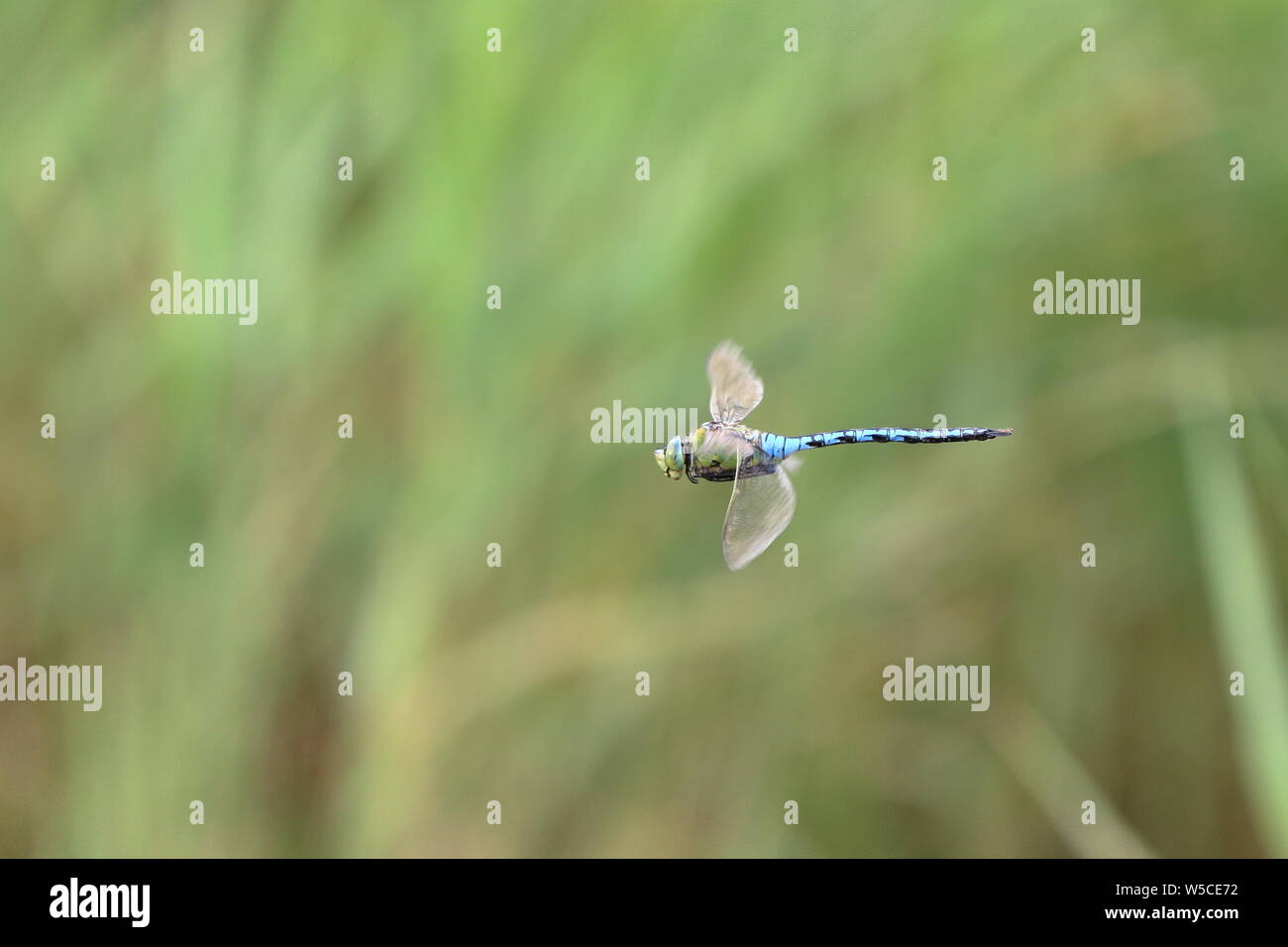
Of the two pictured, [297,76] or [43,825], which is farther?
[43,825]

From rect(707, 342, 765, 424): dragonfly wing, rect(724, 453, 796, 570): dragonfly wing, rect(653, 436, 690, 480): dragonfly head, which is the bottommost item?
rect(724, 453, 796, 570): dragonfly wing

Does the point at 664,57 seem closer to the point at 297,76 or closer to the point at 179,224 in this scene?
the point at 297,76

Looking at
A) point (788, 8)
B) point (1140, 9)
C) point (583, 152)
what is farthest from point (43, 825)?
point (1140, 9)

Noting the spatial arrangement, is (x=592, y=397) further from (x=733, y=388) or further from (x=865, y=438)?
(x=865, y=438)

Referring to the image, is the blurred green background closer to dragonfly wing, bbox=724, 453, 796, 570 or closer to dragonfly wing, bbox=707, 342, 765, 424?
dragonfly wing, bbox=707, 342, 765, 424

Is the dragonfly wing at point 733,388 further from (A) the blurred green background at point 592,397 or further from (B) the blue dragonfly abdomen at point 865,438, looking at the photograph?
(A) the blurred green background at point 592,397

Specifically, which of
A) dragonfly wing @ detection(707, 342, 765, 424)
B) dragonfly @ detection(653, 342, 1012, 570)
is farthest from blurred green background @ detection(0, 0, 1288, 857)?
dragonfly @ detection(653, 342, 1012, 570)

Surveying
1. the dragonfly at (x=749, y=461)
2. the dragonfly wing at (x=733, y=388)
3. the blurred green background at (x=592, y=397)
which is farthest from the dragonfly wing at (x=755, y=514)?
the blurred green background at (x=592, y=397)
